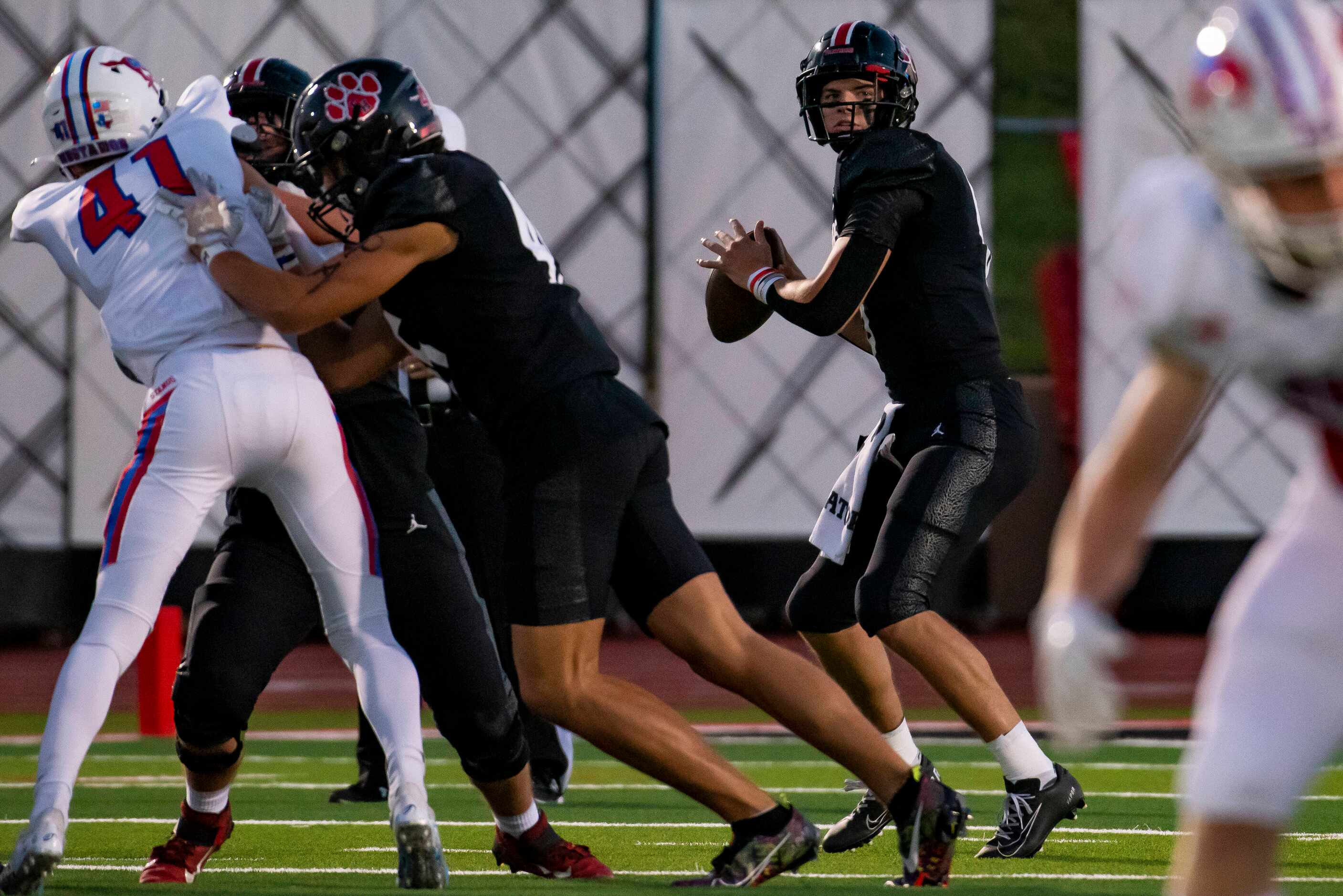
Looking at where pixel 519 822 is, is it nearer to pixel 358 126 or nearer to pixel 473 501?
pixel 358 126

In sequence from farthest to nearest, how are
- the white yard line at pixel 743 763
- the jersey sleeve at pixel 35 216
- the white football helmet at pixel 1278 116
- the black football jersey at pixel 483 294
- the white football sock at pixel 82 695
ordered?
the white yard line at pixel 743 763 → the jersey sleeve at pixel 35 216 → the black football jersey at pixel 483 294 → the white football sock at pixel 82 695 → the white football helmet at pixel 1278 116

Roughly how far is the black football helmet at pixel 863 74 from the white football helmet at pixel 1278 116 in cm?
219

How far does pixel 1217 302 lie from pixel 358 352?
2045 mm

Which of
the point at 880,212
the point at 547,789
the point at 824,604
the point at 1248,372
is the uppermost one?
the point at 1248,372

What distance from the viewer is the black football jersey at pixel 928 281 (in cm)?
384

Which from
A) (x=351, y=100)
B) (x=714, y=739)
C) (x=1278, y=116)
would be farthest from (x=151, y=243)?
(x=714, y=739)

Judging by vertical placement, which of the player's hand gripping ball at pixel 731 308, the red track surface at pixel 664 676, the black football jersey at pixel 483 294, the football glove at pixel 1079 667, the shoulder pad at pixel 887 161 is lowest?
the red track surface at pixel 664 676

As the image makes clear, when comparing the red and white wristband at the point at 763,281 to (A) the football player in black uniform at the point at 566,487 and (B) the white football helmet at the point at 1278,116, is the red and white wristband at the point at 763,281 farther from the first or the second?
(B) the white football helmet at the point at 1278,116

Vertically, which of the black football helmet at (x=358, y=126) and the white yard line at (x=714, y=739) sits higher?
the black football helmet at (x=358, y=126)

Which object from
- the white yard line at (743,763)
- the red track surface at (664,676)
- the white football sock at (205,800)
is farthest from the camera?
the red track surface at (664,676)

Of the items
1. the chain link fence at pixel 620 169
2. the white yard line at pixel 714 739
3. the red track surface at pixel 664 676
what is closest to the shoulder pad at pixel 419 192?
the white yard line at pixel 714 739

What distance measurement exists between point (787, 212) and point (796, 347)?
0.78m

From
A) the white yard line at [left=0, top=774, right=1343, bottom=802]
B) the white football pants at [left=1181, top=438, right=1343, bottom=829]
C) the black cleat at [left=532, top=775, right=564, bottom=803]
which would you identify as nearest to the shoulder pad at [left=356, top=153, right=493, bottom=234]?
the white football pants at [left=1181, top=438, right=1343, bottom=829]

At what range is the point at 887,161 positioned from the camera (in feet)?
12.4
